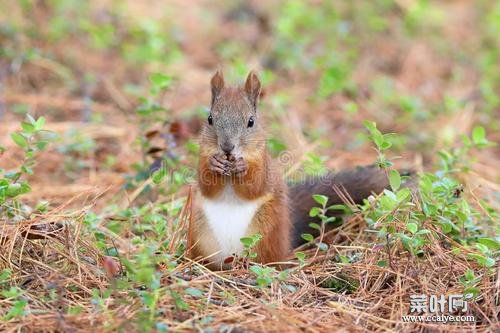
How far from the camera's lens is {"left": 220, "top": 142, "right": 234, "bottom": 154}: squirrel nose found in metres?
2.78

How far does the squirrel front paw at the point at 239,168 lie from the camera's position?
2783 mm

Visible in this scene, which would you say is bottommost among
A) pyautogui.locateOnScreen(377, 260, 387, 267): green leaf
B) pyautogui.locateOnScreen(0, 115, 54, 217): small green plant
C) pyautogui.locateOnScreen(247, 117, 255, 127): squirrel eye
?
pyautogui.locateOnScreen(377, 260, 387, 267): green leaf

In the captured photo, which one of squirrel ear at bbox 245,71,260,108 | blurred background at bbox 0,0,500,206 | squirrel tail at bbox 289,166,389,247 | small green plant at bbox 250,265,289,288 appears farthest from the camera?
blurred background at bbox 0,0,500,206

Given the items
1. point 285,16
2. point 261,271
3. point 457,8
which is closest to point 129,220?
point 261,271

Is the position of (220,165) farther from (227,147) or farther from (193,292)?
(193,292)

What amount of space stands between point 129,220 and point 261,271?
85 cm

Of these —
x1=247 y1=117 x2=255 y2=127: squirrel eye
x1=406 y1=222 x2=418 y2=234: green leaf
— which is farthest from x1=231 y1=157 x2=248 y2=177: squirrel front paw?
x1=406 y1=222 x2=418 y2=234: green leaf

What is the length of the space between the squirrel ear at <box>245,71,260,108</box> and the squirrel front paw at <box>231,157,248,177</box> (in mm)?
324

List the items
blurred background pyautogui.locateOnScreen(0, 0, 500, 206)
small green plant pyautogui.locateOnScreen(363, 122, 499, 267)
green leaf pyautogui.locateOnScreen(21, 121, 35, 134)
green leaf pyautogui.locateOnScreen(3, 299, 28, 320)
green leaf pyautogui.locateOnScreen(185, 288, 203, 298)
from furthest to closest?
blurred background pyautogui.locateOnScreen(0, 0, 500, 206) < green leaf pyautogui.locateOnScreen(21, 121, 35, 134) < small green plant pyautogui.locateOnScreen(363, 122, 499, 267) < green leaf pyautogui.locateOnScreen(185, 288, 203, 298) < green leaf pyautogui.locateOnScreen(3, 299, 28, 320)

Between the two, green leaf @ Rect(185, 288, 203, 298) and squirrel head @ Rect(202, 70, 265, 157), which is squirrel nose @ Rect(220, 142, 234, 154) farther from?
green leaf @ Rect(185, 288, 203, 298)

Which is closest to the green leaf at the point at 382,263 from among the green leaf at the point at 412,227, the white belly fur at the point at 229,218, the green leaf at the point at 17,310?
the green leaf at the point at 412,227

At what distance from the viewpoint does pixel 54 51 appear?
5070mm

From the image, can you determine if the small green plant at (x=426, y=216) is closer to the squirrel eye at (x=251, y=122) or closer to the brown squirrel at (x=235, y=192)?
the brown squirrel at (x=235, y=192)

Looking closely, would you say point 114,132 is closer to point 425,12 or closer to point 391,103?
point 391,103
